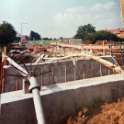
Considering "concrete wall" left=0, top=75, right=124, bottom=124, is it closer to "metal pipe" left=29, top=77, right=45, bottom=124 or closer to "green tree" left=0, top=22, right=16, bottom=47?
"metal pipe" left=29, top=77, right=45, bottom=124

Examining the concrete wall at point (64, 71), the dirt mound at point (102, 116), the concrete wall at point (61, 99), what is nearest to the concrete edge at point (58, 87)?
the concrete wall at point (61, 99)

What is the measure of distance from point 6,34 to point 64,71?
131 feet

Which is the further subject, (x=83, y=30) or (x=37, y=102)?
(x=83, y=30)

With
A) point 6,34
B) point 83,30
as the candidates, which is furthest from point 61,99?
point 83,30

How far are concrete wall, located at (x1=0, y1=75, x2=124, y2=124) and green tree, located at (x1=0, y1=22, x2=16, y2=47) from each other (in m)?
44.4

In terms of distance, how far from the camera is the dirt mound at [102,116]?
16.8 feet

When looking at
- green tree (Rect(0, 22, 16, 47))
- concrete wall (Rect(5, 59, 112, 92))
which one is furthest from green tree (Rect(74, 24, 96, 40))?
concrete wall (Rect(5, 59, 112, 92))

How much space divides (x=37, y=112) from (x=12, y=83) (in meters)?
7.86

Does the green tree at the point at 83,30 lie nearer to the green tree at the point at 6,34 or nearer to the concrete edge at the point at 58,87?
Answer: the green tree at the point at 6,34

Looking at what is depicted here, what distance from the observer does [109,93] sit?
20.2 feet

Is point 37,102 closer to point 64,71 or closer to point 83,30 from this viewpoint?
point 64,71

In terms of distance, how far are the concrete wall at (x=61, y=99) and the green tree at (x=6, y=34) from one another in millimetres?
44403

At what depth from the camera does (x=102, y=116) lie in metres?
5.27

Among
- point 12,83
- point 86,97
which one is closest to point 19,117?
point 86,97
